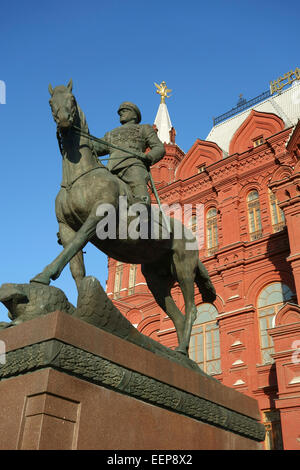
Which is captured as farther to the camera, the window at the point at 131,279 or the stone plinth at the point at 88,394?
the window at the point at 131,279

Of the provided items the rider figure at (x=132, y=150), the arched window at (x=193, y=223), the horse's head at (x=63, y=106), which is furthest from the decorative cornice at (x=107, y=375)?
the arched window at (x=193, y=223)

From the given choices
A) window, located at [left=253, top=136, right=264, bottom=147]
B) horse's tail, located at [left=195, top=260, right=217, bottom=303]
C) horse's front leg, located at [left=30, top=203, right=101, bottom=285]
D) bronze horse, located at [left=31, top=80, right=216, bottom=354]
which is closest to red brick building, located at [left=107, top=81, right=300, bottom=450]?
window, located at [left=253, top=136, right=264, bottom=147]

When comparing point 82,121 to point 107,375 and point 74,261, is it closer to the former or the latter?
point 74,261

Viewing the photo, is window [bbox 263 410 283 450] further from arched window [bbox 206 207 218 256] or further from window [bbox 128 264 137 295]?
window [bbox 128 264 137 295]

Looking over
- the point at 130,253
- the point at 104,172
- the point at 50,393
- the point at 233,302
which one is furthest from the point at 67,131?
the point at 233,302

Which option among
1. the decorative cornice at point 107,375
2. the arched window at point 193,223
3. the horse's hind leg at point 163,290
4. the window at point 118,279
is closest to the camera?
→ the decorative cornice at point 107,375

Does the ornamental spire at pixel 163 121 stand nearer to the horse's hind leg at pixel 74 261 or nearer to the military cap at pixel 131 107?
the military cap at pixel 131 107

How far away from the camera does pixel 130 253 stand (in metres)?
5.59

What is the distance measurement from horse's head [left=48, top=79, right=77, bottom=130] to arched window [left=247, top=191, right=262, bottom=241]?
1582 centimetres

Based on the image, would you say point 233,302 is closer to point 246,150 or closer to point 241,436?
point 246,150

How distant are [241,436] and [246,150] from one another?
→ 62.2 feet

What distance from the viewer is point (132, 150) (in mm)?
6090

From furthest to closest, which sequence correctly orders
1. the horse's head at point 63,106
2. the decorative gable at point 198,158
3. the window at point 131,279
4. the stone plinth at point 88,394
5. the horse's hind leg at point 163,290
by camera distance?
1. the decorative gable at point 198,158
2. the window at point 131,279
3. the horse's hind leg at point 163,290
4. the horse's head at point 63,106
5. the stone plinth at point 88,394

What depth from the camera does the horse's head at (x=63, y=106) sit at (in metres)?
5.05
